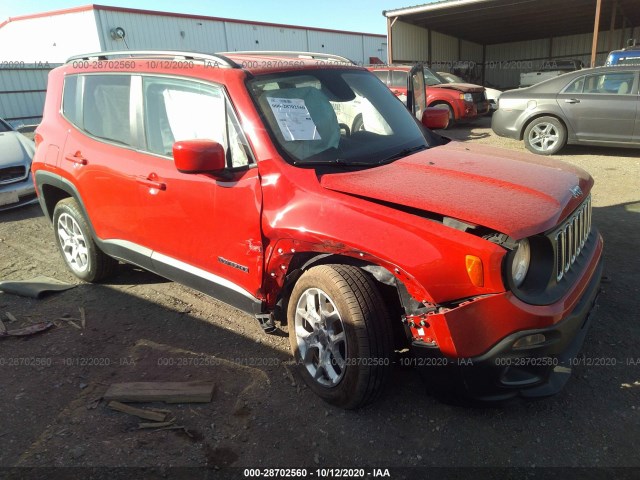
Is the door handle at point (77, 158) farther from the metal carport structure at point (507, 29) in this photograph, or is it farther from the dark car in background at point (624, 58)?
the metal carport structure at point (507, 29)

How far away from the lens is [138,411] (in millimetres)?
2730

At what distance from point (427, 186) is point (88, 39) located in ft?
71.3

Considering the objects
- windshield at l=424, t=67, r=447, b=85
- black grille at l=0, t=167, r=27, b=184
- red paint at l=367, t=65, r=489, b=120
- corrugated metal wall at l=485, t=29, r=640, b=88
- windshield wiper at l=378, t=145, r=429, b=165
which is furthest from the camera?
corrugated metal wall at l=485, t=29, r=640, b=88

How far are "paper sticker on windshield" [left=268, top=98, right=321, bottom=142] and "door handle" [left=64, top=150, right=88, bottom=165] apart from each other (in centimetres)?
184

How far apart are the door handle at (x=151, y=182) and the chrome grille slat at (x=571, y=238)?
2400 mm

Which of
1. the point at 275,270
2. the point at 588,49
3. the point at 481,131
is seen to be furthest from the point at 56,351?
the point at 588,49

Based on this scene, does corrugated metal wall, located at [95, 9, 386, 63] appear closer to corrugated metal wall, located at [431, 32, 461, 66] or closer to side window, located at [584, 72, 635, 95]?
corrugated metal wall, located at [431, 32, 461, 66]

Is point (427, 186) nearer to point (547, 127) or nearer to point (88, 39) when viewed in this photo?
point (547, 127)

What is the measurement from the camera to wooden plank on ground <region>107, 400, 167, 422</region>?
268cm

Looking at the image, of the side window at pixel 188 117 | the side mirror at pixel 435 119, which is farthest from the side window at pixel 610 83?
the side window at pixel 188 117

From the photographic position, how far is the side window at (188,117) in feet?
9.66

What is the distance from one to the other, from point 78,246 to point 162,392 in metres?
2.22

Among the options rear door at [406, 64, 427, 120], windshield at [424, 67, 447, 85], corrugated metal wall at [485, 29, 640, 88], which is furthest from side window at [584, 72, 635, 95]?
corrugated metal wall at [485, 29, 640, 88]

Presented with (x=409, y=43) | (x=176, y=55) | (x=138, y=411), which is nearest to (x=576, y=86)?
(x=176, y=55)
